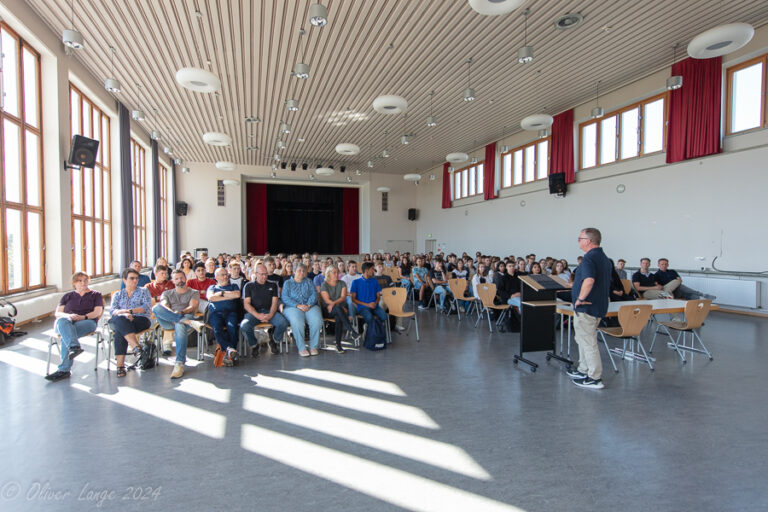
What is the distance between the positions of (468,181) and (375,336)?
13.1m

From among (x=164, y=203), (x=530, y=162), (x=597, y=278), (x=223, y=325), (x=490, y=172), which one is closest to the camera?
(x=597, y=278)

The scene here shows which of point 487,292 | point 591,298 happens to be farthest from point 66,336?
point 487,292

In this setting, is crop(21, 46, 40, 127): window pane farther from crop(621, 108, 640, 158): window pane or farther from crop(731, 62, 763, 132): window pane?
crop(731, 62, 763, 132): window pane

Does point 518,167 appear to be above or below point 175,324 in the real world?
above

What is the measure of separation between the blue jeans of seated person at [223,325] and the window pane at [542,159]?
11005mm

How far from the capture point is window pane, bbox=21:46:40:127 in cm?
675

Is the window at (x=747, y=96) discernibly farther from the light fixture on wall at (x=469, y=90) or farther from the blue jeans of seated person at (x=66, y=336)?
the blue jeans of seated person at (x=66, y=336)

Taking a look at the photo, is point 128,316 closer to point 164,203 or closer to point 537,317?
point 537,317

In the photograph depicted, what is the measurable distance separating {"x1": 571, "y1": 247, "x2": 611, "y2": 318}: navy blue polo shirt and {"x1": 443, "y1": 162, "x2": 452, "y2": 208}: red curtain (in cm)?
1460

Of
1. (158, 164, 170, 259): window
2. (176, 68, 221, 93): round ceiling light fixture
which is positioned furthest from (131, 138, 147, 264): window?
(176, 68, 221, 93): round ceiling light fixture

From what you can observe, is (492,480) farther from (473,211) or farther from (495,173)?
(473,211)

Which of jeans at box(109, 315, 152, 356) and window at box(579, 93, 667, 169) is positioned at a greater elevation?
window at box(579, 93, 667, 169)

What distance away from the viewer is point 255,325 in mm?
4895

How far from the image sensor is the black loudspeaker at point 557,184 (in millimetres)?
11297
